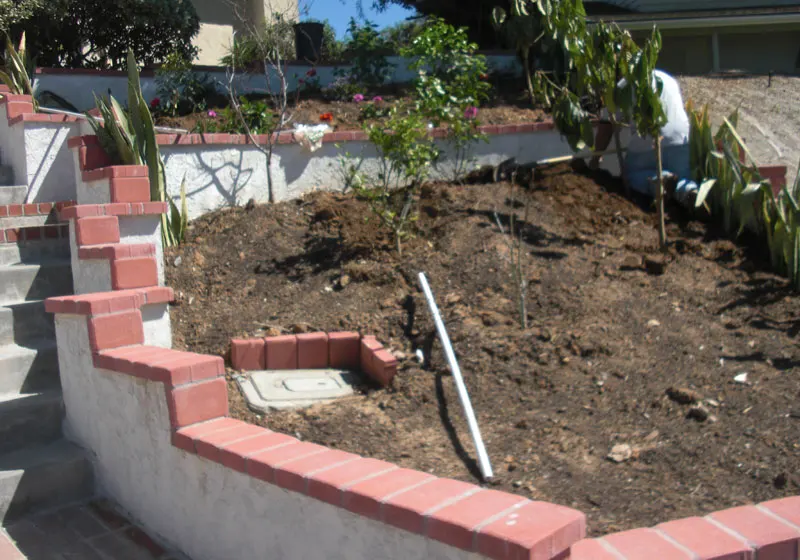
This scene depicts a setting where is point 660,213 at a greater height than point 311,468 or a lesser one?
greater

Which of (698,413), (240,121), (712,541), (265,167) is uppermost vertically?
(240,121)

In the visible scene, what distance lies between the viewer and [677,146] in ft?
22.7

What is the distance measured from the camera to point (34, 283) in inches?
191

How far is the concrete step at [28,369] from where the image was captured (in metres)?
4.20

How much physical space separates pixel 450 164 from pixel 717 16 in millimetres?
8600

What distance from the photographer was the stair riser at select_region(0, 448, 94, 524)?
3508mm

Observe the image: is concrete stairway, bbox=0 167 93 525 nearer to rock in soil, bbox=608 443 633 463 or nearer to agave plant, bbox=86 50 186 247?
agave plant, bbox=86 50 186 247

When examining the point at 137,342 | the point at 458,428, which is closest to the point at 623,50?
the point at 458,428

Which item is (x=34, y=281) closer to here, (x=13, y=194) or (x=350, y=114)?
(x=13, y=194)

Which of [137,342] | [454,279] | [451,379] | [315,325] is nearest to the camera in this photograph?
[137,342]

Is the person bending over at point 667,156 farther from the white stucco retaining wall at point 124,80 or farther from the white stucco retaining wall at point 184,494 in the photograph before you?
the white stucco retaining wall at point 184,494

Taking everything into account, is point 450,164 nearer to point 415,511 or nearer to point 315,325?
point 315,325

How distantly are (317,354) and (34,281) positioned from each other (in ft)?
6.24

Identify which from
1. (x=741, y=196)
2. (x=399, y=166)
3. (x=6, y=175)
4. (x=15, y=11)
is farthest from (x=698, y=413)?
(x=15, y=11)
